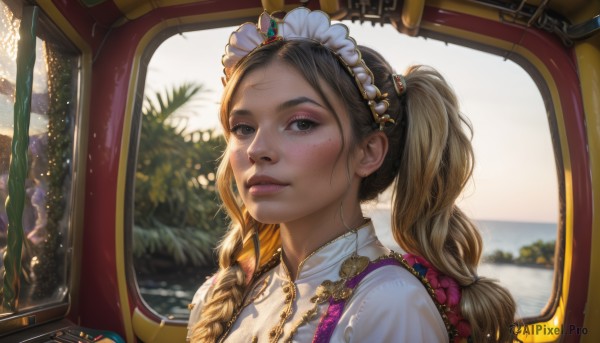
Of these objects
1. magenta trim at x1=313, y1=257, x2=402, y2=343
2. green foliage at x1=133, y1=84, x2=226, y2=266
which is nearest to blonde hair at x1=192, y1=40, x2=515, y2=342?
magenta trim at x1=313, y1=257, x2=402, y2=343

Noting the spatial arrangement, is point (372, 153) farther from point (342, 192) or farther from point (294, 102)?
point (294, 102)

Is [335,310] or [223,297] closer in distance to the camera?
[335,310]

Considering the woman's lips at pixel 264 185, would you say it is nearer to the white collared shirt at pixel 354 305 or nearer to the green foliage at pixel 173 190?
the white collared shirt at pixel 354 305

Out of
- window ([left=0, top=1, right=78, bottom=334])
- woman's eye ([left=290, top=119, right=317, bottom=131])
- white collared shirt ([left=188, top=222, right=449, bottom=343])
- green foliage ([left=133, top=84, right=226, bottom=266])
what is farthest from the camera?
green foliage ([left=133, top=84, right=226, bottom=266])

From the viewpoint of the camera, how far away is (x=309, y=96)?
129 cm

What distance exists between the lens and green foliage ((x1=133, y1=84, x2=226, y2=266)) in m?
9.84

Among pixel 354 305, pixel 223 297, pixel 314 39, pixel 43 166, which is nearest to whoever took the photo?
pixel 354 305

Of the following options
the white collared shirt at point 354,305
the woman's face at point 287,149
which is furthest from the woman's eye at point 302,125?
the white collared shirt at point 354,305

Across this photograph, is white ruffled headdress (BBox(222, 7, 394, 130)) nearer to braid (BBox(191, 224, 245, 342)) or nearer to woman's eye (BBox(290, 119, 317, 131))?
woman's eye (BBox(290, 119, 317, 131))

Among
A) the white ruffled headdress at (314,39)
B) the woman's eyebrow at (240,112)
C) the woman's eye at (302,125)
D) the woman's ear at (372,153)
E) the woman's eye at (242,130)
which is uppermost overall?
the white ruffled headdress at (314,39)

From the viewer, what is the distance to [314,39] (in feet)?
4.52

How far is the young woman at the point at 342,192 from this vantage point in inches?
49.1

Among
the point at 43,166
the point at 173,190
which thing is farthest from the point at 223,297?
the point at 173,190

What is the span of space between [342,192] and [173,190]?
9.56m
